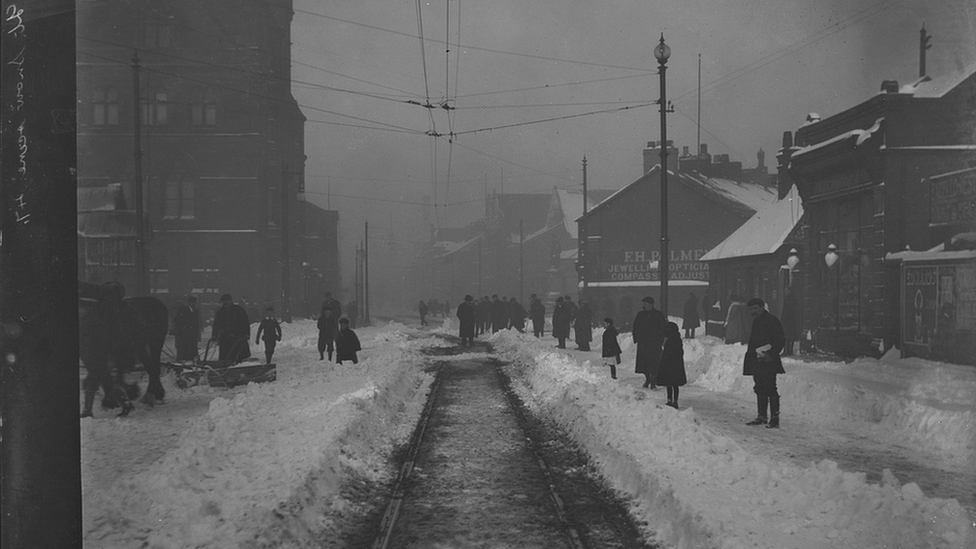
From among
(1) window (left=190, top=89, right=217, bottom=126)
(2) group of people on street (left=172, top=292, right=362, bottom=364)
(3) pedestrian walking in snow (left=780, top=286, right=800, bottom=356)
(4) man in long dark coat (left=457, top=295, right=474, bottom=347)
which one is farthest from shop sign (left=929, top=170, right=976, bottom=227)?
A: (1) window (left=190, top=89, right=217, bottom=126)

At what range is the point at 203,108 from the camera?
40719mm

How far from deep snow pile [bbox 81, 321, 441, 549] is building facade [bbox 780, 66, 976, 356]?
37.9 ft

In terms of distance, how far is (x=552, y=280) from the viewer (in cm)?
6925

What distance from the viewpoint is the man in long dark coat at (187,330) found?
1755cm

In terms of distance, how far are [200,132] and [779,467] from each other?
3992 centimetres

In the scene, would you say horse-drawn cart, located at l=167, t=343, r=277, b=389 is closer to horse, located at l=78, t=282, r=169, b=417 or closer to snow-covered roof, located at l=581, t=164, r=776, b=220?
horse, located at l=78, t=282, r=169, b=417

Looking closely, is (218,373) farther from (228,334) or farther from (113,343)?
(113,343)

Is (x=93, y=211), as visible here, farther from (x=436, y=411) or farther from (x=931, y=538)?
(x=931, y=538)

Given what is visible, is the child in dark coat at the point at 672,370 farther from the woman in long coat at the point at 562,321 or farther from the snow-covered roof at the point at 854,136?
the woman in long coat at the point at 562,321

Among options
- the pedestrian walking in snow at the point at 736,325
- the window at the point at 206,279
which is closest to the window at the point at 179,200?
the window at the point at 206,279

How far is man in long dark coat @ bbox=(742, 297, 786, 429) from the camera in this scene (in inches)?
432

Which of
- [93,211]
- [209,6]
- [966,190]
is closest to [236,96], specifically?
[209,6]

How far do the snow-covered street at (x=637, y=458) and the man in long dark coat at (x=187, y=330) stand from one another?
2.88 meters

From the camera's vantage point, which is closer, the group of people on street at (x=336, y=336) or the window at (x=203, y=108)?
the group of people on street at (x=336, y=336)
